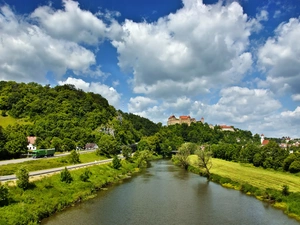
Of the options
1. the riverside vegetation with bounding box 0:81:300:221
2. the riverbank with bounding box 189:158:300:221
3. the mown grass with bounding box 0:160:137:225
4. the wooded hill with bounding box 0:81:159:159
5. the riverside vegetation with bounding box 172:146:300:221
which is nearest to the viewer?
the mown grass with bounding box 0:160:137:225

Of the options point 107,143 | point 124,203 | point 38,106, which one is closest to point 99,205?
point 124,203

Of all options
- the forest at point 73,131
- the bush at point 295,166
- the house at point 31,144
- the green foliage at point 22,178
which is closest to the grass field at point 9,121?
the forest at point 73,131

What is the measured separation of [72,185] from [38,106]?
318 ft

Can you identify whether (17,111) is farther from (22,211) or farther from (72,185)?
(22,211)

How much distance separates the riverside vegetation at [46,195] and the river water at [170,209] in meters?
1.74

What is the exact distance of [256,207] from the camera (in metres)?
45.0

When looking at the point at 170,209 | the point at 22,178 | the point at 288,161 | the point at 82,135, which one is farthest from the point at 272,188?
the point at 82,135

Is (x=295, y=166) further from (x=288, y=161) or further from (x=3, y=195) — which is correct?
(x=3, y=195)

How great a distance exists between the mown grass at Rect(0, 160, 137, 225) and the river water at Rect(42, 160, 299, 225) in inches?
66.1

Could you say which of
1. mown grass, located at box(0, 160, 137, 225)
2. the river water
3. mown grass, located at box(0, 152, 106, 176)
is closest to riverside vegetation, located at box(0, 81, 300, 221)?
mown grass, located at box(0, 152, 106, 176)

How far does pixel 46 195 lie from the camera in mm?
40500

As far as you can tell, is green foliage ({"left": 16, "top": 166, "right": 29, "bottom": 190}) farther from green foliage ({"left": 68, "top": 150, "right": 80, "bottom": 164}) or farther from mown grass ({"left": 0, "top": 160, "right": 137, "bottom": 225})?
green foliage ({"left": 68, "top": 150, "right": 80, "bottom": 164})

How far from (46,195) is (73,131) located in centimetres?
7826

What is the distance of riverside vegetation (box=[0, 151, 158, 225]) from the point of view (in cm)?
3203
